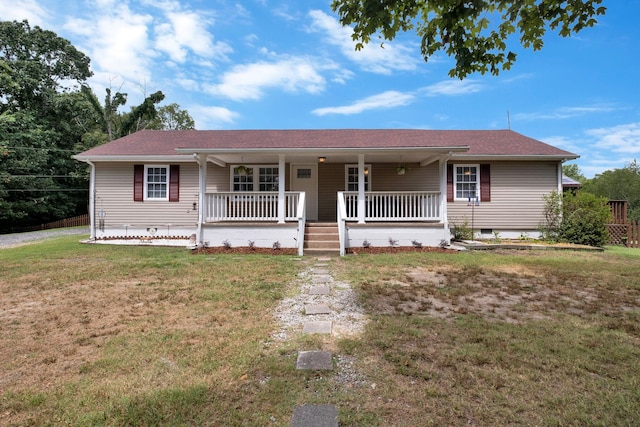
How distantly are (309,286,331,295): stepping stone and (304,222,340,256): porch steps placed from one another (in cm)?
351

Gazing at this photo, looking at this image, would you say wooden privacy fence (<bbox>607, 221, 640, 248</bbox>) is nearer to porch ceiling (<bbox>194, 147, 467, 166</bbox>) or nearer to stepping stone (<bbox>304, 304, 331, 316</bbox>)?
porch ceiling (<bbox>194, 147, 467, 166</bbox>)

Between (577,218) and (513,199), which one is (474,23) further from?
(577,218)

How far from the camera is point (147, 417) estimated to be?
6.24 feet

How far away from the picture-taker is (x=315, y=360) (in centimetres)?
260

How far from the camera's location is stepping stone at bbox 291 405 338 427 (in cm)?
182

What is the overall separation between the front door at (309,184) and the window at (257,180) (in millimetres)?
701

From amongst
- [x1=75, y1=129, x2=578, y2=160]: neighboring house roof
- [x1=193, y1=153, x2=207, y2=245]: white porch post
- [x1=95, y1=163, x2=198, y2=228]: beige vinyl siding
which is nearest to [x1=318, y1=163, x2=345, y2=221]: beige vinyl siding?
[x1=75, y1=129, x2=578, y2=160]: neighboring house roof

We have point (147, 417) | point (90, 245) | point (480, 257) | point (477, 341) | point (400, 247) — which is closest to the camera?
point (147, 417)

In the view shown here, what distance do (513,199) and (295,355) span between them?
11.5 metres

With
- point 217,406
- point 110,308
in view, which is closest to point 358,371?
point 217,406

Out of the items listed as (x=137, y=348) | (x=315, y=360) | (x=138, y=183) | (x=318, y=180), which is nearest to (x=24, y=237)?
(x=138, y=183)

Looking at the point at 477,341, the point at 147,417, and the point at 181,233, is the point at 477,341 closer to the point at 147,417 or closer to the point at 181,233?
the point at 147,417

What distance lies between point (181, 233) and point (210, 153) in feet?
13.5

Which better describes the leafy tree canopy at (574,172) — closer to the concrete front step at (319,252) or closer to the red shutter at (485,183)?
the red shutter at (485,183)
